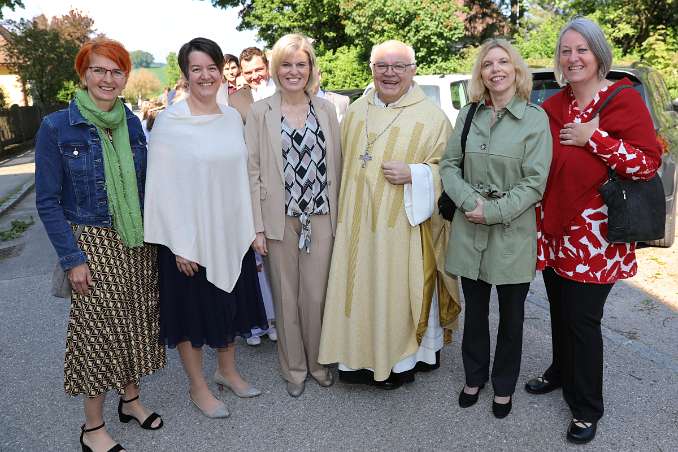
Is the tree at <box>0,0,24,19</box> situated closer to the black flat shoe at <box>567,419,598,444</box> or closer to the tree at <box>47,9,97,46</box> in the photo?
the tree at <box>47,9,97,46</box>

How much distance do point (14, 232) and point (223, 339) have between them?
6152 mm

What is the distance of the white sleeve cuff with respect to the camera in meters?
2.90

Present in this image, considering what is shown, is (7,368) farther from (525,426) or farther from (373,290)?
(525,426)

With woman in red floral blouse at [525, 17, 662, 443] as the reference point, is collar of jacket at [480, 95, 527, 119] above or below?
above

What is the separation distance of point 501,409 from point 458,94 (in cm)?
536

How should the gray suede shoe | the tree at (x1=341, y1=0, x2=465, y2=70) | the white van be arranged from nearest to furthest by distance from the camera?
the gray suede shoe
the white van
the tree at (x1=341, y1=0, x2=465, y2=70)

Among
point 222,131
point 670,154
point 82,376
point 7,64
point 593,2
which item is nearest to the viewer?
point 82,376

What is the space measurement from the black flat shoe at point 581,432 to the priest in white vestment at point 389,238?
2.75 feet

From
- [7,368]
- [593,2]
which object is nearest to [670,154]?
[7,368]

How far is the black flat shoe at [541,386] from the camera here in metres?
3.18

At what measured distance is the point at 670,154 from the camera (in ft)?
17.1

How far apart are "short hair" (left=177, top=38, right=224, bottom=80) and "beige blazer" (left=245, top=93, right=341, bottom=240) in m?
0.39

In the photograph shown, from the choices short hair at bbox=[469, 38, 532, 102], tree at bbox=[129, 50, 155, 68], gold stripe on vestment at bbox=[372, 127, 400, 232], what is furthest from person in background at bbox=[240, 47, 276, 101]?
tree at bbox=[129, 50, 155, 68]

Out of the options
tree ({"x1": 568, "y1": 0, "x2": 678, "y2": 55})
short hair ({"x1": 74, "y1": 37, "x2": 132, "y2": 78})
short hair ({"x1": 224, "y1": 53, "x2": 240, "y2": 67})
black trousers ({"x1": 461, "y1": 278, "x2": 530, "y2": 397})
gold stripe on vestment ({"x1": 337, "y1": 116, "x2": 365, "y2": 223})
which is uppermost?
tree ({"x1": 568, "y1": 0, "x2": 678, "y2": 55})
